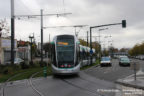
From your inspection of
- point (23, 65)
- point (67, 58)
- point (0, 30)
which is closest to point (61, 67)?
point (67, 58)

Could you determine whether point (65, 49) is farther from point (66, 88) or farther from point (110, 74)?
point (110, 74)

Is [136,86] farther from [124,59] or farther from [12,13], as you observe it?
[124,59]

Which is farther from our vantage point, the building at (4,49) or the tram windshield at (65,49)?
the building at (4,49)

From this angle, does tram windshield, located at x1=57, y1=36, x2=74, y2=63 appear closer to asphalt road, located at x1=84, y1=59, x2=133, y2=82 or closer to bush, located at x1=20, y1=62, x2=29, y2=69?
asphalt road, located at x1=84, y1=59, x2=133, y2=82

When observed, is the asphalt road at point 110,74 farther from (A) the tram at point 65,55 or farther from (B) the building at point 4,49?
(B) the building at point 4,49

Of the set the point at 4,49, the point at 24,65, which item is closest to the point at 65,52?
the point at 24,65

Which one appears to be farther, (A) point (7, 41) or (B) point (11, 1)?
(A) point (7, 41)

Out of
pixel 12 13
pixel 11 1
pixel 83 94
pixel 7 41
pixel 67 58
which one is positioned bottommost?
pixel 83 94

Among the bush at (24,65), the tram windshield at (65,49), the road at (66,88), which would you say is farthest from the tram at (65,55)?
the bush at (24,65)

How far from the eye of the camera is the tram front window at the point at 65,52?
53.7ft

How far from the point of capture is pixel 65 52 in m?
16.8

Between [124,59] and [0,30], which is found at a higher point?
[0,30]

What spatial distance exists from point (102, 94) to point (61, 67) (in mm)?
7000

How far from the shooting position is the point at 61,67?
16266mm
